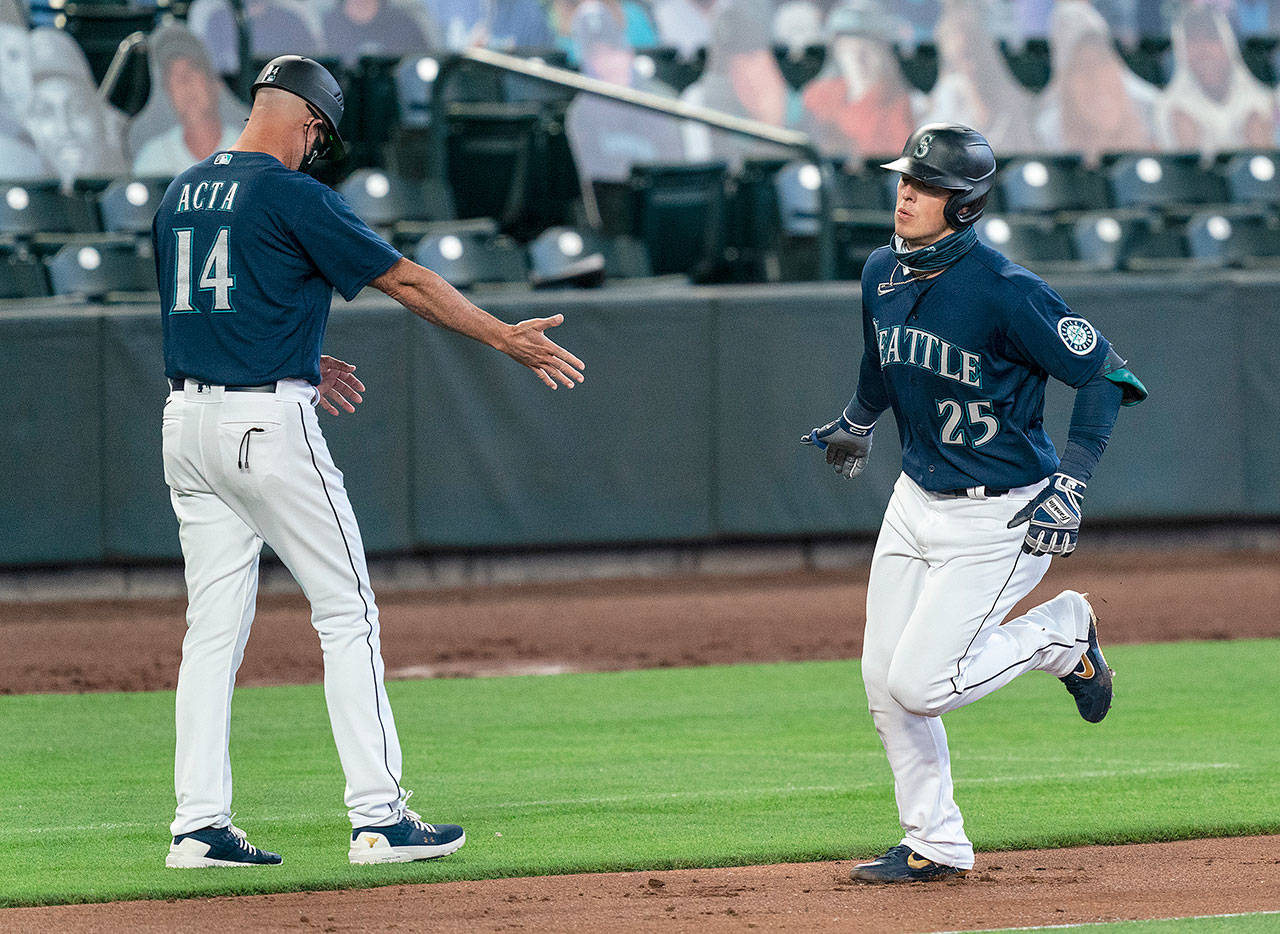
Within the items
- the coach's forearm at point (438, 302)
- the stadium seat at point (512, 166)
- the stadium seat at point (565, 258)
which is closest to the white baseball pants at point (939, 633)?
the coach's forearm at point (438, 302)

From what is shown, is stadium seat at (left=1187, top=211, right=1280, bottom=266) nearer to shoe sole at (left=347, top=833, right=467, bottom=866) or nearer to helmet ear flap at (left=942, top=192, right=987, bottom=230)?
helmet ear flap at (left=942, top=192, right=987, bottom=230)

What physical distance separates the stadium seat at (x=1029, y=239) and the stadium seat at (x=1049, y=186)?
2.20ft

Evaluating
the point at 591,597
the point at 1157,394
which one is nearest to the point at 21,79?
the point at 591,597

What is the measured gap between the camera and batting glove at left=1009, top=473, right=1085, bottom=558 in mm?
4316

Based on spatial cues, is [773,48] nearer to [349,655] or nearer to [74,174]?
[74,174]

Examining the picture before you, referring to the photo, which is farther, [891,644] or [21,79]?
[21,79]

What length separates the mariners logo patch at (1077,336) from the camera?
14.4ft

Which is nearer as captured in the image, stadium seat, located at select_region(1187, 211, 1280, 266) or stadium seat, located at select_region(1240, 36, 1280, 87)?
stadium seat, located at select_region(1187, 211, 1280, 266)

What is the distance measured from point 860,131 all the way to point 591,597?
18.7 feet

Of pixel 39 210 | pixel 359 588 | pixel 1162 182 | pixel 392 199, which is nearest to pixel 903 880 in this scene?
pixel 359 588

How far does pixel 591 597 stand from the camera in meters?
10.9

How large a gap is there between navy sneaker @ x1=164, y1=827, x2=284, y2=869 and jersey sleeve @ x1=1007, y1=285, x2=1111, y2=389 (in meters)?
2.39

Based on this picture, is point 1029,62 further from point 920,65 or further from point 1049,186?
point 1049,186

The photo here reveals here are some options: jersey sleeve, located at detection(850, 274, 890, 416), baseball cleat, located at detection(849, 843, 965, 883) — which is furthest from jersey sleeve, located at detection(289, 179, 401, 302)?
baseball cleat, located at detection(849, 843, 965, 883)
